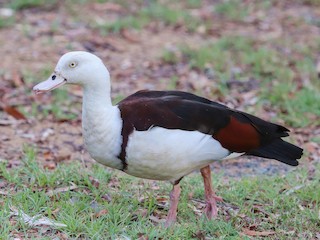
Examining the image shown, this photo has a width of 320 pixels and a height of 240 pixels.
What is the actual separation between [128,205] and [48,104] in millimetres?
2526

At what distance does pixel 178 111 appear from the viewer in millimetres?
4715

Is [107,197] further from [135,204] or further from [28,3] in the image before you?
[28,3]

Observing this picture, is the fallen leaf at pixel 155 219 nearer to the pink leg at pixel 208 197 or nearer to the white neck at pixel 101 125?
the pink leg at pixel 208 197

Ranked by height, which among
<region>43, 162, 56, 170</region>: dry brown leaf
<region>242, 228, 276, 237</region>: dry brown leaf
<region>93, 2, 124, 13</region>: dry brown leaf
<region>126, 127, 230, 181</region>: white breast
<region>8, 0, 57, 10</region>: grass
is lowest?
<region>93, 2, 124, 13</region>: dry brown leaf

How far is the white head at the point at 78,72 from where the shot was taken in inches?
183

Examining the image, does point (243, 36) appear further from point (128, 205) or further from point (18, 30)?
point (128, 205)

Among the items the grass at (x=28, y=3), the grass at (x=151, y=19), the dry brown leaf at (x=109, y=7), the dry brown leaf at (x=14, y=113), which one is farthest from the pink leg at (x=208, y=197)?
the grass at (x=28, y=3)

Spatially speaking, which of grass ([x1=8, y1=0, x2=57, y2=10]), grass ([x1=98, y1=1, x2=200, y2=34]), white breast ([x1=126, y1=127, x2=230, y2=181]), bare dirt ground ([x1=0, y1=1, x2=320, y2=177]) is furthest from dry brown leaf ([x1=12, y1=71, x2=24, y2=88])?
white breast ([x1=126, y1=127, x2=230, y2=181])

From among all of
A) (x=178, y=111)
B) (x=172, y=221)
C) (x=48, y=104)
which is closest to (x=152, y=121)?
(x=178, y=111)

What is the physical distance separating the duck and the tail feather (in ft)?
0.07

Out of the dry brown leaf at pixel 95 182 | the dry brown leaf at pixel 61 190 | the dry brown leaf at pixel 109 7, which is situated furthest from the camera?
the dry brown leaf at pixel 109 7

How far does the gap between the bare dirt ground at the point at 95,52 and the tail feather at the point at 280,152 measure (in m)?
1.30

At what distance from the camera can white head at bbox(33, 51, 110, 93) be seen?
15.2ft

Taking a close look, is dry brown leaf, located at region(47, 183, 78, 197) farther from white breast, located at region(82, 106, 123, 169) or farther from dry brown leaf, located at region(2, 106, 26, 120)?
dry brown leaf, located at region(2, 106, 26, 120)
